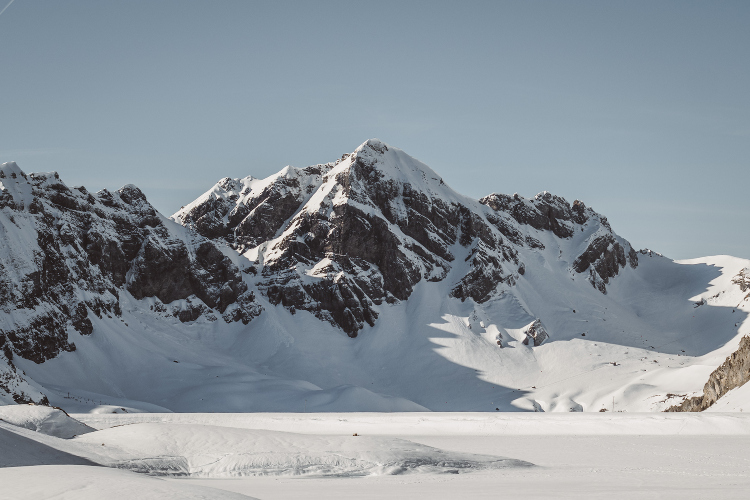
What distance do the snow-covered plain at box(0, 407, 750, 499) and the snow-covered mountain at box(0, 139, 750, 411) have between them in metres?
64.3

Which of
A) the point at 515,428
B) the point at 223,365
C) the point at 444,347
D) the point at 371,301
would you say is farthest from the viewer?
the point at 371,301

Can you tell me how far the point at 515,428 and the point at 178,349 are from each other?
94.0 m

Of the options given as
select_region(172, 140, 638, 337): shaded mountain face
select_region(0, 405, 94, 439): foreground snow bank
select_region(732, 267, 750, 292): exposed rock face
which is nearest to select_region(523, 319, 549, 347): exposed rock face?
select_region(172, 140, 638, 337): shaded mountain face

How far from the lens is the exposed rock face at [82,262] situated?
10731 cm

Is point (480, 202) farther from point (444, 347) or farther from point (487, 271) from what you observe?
point (444, 347)

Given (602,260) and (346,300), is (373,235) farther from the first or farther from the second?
(602,260)

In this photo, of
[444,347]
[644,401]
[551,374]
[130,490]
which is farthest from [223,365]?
[130,490]

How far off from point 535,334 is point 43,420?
11453cm

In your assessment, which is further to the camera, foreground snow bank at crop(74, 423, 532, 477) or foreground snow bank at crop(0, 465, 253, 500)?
foreground snow bank at crop(74, 423, 532, 477)

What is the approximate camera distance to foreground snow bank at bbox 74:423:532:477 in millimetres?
19359

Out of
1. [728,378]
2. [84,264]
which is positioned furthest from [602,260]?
[728,378]

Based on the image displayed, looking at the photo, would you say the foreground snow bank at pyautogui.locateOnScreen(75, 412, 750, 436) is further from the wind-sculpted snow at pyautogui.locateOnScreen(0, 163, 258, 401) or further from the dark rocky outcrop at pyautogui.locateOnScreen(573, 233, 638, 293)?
the dark rocky outcrop at pyautogui.locateOnScreen(573, 233, 638, 293)

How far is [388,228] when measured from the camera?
478 ft

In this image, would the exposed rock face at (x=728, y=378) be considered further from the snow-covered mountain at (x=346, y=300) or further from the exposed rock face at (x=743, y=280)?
the exposed rock face at (x=743, y=280)
